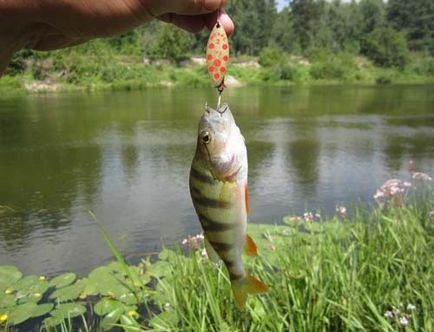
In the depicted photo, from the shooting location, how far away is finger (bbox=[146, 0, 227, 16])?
1.57 metres

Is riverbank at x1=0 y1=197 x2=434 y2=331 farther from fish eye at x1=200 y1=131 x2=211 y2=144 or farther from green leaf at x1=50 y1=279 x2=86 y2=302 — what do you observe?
fish eye at x1=200 y1=131 x2=211 y2=144

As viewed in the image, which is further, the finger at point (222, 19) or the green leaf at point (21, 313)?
the green leaf at point (21, 313)

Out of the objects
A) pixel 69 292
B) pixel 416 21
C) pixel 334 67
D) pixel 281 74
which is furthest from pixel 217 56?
pixel 416 21

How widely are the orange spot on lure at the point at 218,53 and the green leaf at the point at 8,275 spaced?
4.46m

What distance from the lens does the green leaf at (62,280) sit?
5333 mm

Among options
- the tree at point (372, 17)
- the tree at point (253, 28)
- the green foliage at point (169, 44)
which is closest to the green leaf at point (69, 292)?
the green foliage at point (169, 44)

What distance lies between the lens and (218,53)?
5.31ft

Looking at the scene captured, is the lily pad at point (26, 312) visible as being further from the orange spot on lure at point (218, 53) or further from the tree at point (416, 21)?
the tree at point (416, 21)

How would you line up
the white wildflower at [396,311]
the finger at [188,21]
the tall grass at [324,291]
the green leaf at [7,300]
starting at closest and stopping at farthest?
the finger at [188,21]
the white wildflower at [396,311]
the tall grass at [324,291]
the green leaf at [7,300]

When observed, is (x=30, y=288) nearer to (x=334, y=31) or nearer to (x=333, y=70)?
(x=333, y=70)

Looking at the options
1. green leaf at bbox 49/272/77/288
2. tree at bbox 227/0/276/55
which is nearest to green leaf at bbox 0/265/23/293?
green leaf at bbox 49/272/77/288

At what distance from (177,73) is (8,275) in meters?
37.9

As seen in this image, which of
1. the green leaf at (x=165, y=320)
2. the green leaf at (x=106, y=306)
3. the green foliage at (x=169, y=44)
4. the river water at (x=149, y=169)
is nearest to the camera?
the green leaf at (x=165, y=320)

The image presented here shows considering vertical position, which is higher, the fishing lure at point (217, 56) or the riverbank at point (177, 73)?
the riverbank at point (177, 73)
